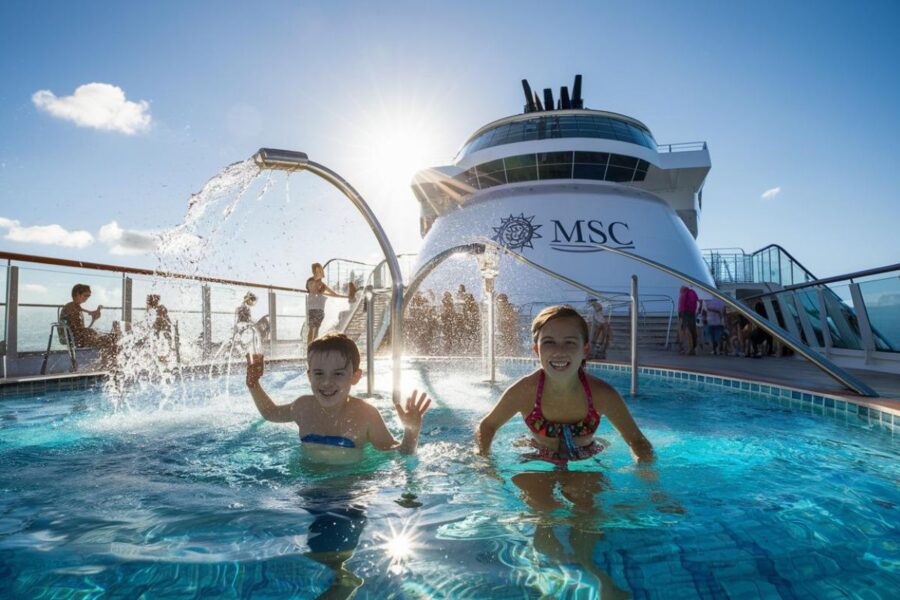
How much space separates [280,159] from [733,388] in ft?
16.6

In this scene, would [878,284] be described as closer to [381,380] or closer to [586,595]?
[381,380]

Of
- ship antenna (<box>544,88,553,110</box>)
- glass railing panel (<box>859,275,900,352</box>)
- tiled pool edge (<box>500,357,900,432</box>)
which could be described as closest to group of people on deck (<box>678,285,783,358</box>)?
glass railing panel (<box>859,275,900,352</box>)

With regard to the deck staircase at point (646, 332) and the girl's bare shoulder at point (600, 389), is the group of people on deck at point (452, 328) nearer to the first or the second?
the deck staircase at point (646, 332)

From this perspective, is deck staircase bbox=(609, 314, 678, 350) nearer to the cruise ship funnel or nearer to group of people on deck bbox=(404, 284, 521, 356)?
group of people on deck bbox=(404, 284, 521, 356)

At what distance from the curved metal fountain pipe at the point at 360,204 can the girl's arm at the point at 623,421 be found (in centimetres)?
127

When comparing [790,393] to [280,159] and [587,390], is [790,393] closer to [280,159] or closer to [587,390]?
[587,390]

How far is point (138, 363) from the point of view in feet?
Answer: 23.4

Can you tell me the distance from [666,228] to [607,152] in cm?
336

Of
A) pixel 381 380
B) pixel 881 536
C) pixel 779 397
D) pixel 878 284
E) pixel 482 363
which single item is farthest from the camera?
pixel 482 363

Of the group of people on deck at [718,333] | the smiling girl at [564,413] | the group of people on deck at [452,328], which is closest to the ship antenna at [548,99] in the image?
the group of people on deck at [452,328]

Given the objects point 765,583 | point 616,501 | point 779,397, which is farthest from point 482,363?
point 765,583

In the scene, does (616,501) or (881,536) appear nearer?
(881,536)

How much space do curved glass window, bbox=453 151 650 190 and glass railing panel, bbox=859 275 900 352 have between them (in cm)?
1270

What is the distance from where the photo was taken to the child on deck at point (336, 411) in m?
2.32
